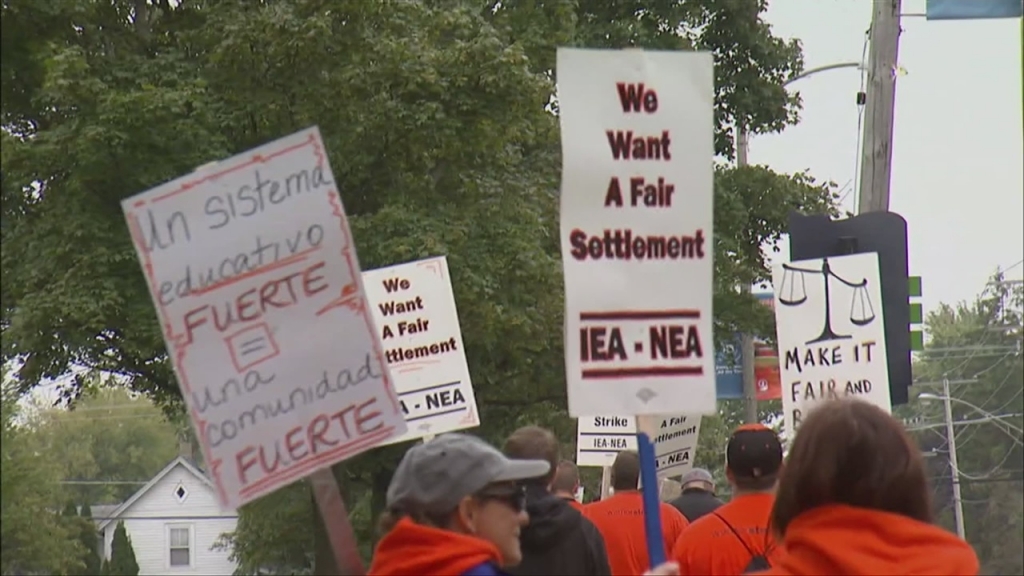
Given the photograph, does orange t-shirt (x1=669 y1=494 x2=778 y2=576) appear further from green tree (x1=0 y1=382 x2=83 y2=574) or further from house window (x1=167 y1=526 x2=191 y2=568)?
house window (x1=167 y1=526 x2=191 y2=568)

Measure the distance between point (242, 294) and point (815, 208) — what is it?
2382cm

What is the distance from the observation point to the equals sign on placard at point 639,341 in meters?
4.81

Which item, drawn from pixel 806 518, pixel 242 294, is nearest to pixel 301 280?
pixel 242 294

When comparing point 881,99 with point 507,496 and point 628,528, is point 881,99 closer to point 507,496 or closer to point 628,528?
point 628,528

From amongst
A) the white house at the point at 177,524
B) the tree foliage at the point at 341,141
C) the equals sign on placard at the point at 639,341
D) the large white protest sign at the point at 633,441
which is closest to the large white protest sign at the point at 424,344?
the large white protest sign at the point at 633,441

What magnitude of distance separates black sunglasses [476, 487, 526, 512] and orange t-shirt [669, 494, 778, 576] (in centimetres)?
157

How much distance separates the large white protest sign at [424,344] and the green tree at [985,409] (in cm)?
1620

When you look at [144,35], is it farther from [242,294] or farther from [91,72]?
[242,294]

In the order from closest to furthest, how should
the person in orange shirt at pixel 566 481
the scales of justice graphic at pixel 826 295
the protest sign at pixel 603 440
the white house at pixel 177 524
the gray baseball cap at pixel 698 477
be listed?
the person in orange shirt at pixel 566 481, the scales of justice graphic at pixel 826 295, the gray baseball cap at pixel 698 477, the protest sign at pixel 603 440, the white house at pixel 177 524

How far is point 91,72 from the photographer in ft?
65.4

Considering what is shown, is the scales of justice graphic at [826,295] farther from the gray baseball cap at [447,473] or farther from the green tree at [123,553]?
the green tree at [123,553]

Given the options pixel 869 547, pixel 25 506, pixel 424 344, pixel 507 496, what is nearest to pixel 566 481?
pixel 424 344

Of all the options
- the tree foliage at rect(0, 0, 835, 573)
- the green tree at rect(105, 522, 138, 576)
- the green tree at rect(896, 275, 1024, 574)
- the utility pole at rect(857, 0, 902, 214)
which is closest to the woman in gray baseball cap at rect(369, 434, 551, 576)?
the utility pole at rect(857, 0, 902, 214)

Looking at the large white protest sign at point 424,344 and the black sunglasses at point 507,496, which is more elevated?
the large white protest sign at point 424,344
